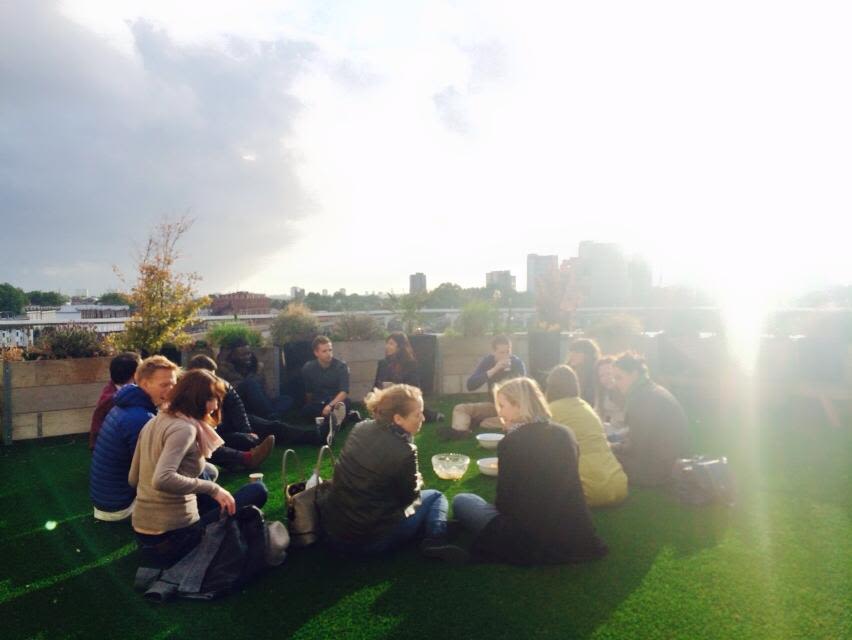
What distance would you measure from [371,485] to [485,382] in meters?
3.83

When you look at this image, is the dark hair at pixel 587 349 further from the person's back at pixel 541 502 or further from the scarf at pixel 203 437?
the scarf at pixel 203 437

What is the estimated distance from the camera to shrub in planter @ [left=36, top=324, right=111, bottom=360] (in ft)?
23.2

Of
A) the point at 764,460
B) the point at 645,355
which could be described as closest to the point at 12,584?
the point at 764,460

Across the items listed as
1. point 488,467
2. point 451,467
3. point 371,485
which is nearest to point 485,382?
point 488,467

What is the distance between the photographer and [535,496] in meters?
3.22

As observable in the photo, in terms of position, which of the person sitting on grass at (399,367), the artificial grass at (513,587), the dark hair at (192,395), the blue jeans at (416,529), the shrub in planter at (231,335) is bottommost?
the artificial grass at (513,587)

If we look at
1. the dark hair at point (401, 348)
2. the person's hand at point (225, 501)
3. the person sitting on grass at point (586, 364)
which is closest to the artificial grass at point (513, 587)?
the person's hand at point (225, 501)

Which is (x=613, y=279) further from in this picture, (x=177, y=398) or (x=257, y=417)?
(x=177, y=398)

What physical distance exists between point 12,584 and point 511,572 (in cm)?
284

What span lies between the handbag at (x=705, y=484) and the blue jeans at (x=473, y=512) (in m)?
1.61

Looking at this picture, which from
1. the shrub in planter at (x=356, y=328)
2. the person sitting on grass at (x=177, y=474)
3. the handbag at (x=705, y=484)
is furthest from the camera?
the shrub in planter at (x=356, y=328)

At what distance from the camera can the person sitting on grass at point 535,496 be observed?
3.21 meters

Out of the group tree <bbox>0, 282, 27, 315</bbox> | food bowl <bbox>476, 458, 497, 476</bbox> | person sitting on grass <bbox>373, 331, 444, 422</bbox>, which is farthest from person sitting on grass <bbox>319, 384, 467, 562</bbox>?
Result: tree <bbox>0, 282, 27, 315</bbox>

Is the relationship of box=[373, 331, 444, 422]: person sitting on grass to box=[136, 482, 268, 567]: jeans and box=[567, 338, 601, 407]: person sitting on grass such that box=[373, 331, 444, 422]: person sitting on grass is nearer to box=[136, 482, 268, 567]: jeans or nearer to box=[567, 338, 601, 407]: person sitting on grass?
box=[567, 338, 601, 407]: person sitting on grass
